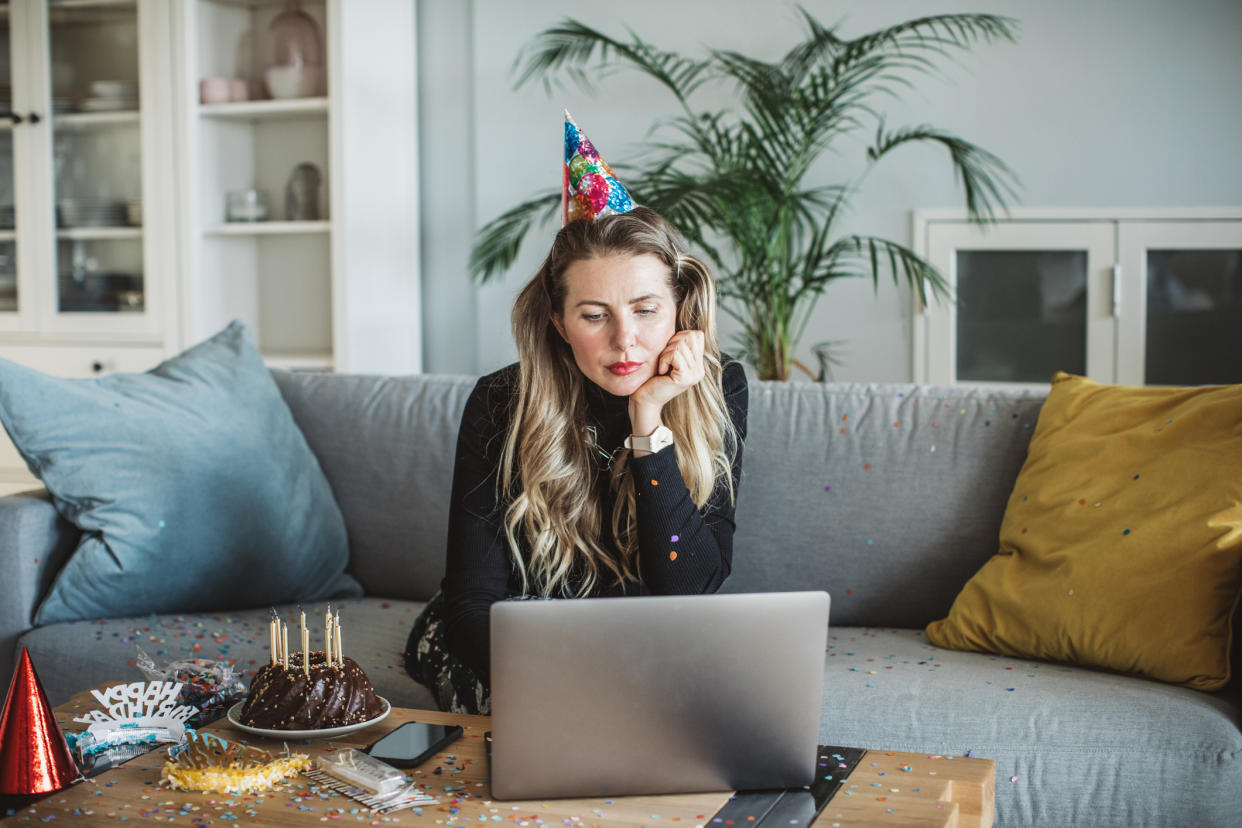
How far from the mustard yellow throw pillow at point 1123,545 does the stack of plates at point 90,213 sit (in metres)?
2.66

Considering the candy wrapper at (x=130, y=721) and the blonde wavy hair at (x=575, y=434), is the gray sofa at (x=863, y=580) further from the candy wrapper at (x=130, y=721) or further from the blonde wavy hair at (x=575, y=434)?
the candy wrapper at (x=130, y=721)

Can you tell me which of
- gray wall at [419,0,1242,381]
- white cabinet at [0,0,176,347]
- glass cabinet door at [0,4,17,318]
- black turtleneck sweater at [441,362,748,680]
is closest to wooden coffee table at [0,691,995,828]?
black turtleneck sweater at [441,362,748,680]

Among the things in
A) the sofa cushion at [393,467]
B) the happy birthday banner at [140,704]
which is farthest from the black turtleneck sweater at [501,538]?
the sofa cushion at [393,467]

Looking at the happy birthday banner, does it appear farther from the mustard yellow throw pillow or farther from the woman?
the mustard yellow throw pillow

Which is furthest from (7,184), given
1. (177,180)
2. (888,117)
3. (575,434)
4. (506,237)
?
(575,434)

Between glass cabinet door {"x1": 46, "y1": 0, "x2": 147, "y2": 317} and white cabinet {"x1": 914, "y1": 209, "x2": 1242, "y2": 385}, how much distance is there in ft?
7.29

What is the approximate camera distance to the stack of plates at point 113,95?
338 centimetres

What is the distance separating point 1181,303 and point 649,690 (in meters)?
2.43

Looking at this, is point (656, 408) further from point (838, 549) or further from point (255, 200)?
point (255, 200)

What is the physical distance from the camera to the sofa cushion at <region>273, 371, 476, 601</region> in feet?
7.20

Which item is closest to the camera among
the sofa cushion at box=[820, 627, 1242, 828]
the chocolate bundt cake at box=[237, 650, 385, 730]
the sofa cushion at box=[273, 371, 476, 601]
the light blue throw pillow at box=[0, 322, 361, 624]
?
the chocolate bundt cake at box=[237, 650, 385, 730]

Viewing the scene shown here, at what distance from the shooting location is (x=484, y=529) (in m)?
1.54

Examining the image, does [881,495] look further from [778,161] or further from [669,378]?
[778,161]

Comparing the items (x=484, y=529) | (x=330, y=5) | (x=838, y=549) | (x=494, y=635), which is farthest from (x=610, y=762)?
(x=330, y=5)
